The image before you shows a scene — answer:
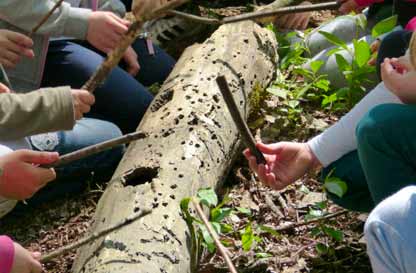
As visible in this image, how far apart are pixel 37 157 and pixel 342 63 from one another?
1.39m

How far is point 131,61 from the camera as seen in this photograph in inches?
133

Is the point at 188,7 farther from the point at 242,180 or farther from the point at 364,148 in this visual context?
the point at 364,148

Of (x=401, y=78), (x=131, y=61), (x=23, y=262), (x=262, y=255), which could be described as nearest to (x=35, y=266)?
(x=23, y=262)

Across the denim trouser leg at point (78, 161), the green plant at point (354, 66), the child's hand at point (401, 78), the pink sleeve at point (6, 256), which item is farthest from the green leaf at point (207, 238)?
the green plant at point (354, 66)

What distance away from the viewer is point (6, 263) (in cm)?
192

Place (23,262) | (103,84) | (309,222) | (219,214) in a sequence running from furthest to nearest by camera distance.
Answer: (103,84)
(309,222)
(219,214)
(23,262)

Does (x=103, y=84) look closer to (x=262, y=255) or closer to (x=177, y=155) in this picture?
(x=177, y=155)

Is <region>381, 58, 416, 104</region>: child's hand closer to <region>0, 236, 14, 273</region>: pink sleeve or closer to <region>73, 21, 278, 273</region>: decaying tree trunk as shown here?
<region>73, 21, 278, 273</region>: decaying tree trunk

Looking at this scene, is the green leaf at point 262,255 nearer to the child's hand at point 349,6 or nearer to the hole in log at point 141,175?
the hole in log at point 141,175

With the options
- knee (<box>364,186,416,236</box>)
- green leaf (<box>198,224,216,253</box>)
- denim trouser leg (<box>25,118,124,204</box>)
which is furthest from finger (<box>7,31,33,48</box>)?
knee (<box>364,186,416,236</box>)

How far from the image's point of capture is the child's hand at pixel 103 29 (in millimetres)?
3105

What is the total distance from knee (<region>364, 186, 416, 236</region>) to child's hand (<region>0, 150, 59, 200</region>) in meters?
0.91

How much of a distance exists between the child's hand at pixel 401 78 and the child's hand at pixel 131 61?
4.77 ft

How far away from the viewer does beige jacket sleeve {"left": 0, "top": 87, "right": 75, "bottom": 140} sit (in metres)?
2.37
